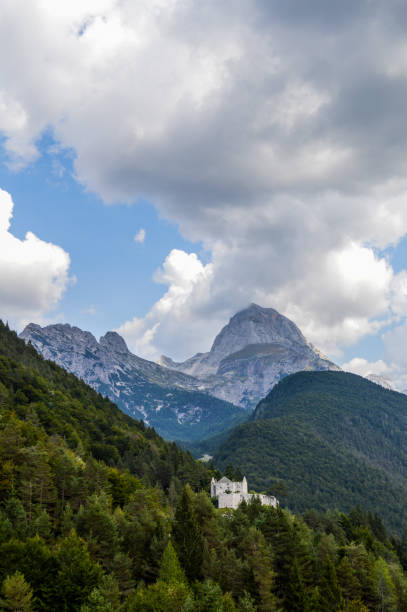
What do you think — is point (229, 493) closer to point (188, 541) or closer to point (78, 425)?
point (78, 425)

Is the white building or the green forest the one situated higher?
the white building

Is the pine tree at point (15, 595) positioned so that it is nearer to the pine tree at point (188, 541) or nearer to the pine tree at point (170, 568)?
the pine tree at point (170, 568)

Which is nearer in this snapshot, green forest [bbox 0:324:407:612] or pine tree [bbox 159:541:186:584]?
green forest [bbox 0:324:407:612]

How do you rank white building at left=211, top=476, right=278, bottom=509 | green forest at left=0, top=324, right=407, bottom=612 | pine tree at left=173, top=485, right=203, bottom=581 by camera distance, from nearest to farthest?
green forest at left=0, top=324, right=407, bottom=612 → pine tree at left=173, top=485, right=203, bottom=581 → white building at left=211, top=476, right=278, bottom=509

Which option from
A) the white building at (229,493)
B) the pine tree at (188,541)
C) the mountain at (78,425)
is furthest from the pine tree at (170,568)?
the white building at (229,493)

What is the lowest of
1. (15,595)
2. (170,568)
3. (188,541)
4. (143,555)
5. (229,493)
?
(15,595)

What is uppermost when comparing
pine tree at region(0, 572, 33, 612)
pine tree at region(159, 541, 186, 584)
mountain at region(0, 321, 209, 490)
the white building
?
mountain at region(0, 321, 209, 490)

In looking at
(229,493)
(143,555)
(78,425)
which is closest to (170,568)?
(143,555)

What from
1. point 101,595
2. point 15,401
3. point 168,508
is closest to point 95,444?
point 15,401

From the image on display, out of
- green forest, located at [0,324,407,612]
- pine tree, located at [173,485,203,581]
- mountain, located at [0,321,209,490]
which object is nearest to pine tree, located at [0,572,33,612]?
green forest, located at [0,324,407,612]

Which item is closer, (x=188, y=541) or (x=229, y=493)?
(x=188, y=541)

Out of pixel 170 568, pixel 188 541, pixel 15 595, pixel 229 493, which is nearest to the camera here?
pixel 15 595

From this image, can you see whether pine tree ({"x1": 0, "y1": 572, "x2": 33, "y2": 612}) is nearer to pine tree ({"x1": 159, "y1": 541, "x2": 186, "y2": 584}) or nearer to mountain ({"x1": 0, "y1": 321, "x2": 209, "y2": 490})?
pine tree ({"x1": 159, "y1": 541, "x2": 186, "y2": 584})

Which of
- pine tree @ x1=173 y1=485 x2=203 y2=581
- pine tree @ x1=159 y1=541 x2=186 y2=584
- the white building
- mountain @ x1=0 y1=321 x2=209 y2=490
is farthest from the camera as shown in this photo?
the white building
